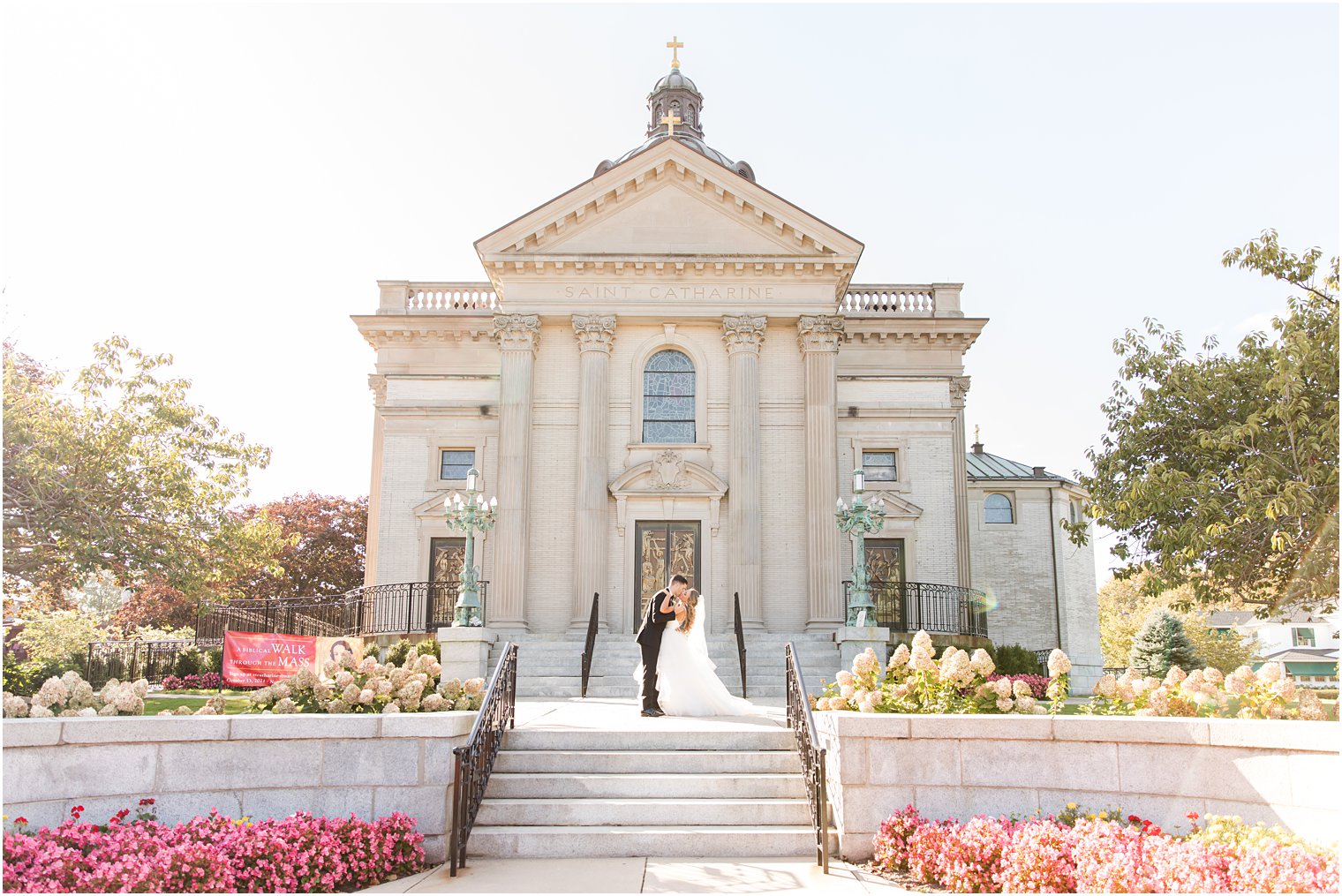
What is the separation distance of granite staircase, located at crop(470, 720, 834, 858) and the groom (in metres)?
2.46

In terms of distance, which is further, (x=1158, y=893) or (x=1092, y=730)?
(x=1092, y=730)

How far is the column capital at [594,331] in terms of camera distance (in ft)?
85.9

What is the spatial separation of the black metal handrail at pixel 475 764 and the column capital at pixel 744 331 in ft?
51.9

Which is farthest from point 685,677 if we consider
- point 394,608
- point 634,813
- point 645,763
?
point 394,608

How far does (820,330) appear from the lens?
86.3 ft

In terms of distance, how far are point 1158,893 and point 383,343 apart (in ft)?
85.4

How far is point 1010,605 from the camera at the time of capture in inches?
1369

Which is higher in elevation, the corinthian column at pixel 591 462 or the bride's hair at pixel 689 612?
the corinthian column at pixel 591 462

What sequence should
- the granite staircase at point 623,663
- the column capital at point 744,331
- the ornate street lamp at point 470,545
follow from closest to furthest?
the ornate street lamp at point 470,545
the granite staircase at point 623,663
the column capital at point 744,331

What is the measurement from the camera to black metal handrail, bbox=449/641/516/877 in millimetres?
8922

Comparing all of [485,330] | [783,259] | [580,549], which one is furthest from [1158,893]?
[485,330]

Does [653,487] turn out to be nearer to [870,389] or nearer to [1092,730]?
[870,389]

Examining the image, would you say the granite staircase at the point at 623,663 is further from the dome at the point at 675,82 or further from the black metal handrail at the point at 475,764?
the dome at the point at 675,82

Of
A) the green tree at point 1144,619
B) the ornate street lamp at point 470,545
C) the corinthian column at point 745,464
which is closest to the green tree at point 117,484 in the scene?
the ornate street lamp at point 470,545
